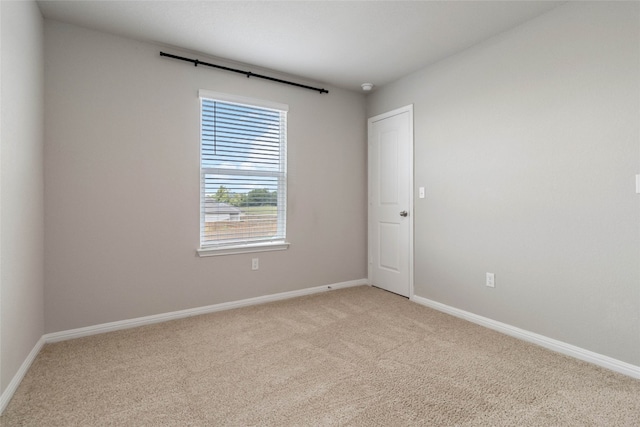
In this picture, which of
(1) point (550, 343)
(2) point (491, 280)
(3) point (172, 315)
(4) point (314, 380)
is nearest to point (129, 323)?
(3) point (172, 315)

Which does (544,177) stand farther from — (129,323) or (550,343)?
(129,323)

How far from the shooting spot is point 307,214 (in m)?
3.80

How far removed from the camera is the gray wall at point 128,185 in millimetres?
2576

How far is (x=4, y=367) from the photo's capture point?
1.76 metres

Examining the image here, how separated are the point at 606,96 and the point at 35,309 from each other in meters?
4.12

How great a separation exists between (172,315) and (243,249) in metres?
0.87

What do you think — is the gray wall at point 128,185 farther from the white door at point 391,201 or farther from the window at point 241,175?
the white door at point 391,201

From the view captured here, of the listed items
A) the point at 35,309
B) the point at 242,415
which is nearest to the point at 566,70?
the point at 242,415

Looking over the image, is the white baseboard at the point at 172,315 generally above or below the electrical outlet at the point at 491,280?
below

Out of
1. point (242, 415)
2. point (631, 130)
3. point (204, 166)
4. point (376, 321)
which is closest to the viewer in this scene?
point (242, 415)

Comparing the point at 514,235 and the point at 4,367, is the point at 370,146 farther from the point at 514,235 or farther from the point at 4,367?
the point at 4,367

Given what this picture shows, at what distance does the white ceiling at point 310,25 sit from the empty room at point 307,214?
0.02 m

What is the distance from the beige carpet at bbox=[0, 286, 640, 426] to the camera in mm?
1658

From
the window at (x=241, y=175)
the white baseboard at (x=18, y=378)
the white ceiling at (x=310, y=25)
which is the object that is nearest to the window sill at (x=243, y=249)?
the window at (x=241, y=175)
